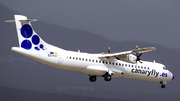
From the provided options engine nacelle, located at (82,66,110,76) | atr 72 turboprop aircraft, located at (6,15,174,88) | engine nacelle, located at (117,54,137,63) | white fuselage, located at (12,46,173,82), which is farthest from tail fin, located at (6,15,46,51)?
engine nacelle, located at (117,54,137,63)

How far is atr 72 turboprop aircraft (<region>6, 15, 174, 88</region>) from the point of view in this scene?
37469 mm

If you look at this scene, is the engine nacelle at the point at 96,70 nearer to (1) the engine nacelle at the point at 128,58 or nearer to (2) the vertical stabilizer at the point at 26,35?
(1) the engine nacelle at the point at 128,58

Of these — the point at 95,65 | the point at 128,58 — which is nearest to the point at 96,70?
the point at 95,65

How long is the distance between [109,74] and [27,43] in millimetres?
9264

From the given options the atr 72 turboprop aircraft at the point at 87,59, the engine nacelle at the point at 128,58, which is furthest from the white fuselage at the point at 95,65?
the engine nacelle at the point at 128,58

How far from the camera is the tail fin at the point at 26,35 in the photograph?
37.2 m

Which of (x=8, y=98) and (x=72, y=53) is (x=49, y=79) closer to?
(x=8, y=98)

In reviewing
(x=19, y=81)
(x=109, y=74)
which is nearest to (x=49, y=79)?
(x=19, y=81)

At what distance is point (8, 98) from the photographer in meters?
44.4

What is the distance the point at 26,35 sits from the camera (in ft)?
124

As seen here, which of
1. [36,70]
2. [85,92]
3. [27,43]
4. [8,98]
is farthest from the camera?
[36,70]

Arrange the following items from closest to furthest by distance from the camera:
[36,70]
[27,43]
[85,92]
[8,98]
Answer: [27,43] < [8,98] < [85,92] < [36,70]

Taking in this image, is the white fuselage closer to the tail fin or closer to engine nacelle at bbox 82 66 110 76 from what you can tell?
engine nacelle at bbox 82 66 110 76

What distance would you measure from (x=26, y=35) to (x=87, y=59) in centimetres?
669
